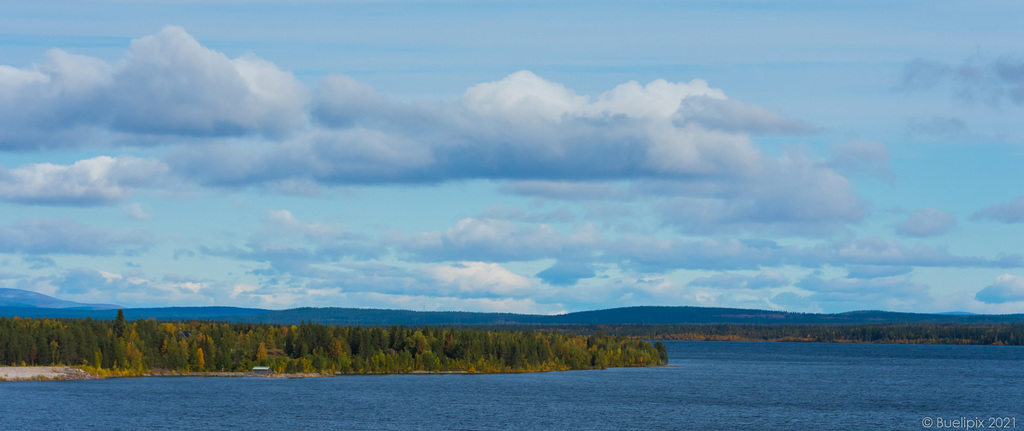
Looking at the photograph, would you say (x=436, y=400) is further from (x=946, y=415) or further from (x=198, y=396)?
(x=946, y=415)

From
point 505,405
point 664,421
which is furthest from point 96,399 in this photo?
point 664,421

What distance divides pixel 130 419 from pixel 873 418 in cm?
11387

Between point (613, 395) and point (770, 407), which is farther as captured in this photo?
point (613, 395)

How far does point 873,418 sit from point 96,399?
133 metres

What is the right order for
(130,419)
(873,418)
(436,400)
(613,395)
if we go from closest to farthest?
(130,419)
(873,418)
(436,400)
(613,395)

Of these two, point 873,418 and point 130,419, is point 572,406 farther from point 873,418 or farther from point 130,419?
point 130,419

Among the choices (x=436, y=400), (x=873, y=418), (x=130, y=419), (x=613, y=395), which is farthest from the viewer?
(x=613, y=395)

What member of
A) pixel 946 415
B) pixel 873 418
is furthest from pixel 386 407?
pixel 946 415

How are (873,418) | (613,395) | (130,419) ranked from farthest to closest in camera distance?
(613,395) → (873,418) → (130,419)

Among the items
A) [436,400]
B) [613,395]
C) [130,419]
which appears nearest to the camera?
[130,419]

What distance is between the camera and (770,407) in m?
178

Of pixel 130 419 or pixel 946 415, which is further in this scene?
pixel 946 415

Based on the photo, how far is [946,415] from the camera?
16525 centimetres

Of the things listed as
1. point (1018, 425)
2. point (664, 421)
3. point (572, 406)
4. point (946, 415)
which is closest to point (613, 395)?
point (572, 406)
